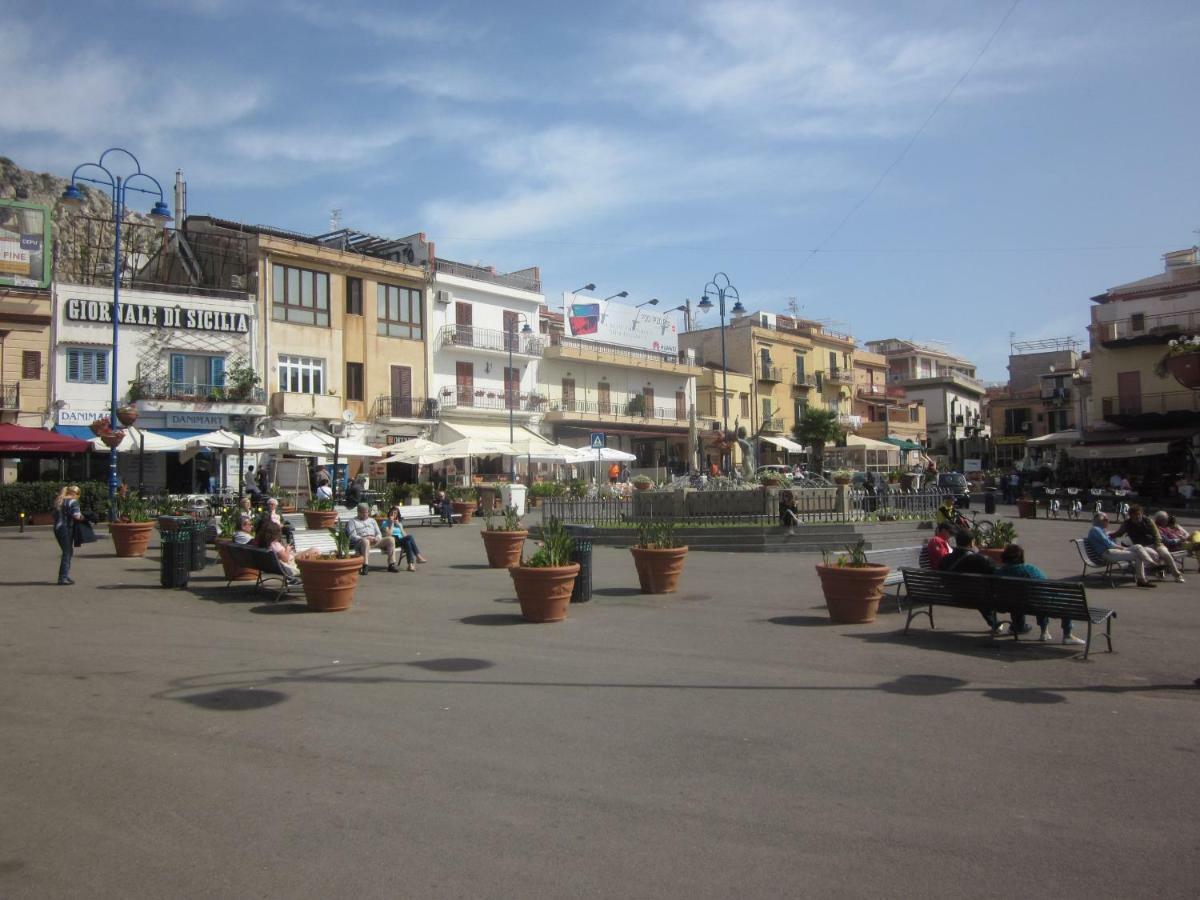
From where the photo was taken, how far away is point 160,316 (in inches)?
1296

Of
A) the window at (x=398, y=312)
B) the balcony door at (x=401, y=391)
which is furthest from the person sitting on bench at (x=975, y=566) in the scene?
the window at (x=398, y=312)

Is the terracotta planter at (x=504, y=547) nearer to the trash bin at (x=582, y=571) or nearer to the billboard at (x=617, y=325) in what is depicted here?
the trash bin at (x=582, y=571)

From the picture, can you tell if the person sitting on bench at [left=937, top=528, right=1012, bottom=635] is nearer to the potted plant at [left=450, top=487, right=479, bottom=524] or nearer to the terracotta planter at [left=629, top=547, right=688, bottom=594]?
the terracotta planter at [left=629, top=547, right=688, bottom=594]

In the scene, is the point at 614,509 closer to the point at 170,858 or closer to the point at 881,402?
the point at 170,858

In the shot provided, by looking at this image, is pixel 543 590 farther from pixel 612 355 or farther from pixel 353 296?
pixel 612 355

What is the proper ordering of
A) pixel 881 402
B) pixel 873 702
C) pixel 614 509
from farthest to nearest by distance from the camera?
pixel 881 402, pixel 614 509, pixel 873 702

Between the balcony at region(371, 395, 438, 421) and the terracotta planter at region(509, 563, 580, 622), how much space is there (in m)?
29.7

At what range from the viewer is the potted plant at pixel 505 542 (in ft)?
49.7

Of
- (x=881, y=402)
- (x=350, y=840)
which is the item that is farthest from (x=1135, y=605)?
(x=881, y=402)

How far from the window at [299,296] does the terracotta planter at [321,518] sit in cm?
2038

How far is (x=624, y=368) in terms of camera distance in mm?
50438

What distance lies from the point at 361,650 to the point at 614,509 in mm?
12893

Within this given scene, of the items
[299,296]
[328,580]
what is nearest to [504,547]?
[328,580]

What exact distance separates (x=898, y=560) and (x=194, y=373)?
29.4 meters
